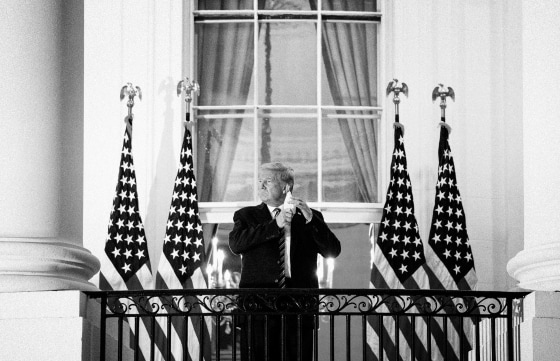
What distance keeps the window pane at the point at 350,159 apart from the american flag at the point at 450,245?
116 cm

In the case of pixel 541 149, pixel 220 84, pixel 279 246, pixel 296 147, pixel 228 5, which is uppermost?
pixel 228 5

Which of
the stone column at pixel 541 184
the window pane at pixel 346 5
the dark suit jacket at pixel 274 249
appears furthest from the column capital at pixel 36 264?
the window pane at pixel 346 5

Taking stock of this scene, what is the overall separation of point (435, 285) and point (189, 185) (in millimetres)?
2571

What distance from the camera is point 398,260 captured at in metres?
11.6

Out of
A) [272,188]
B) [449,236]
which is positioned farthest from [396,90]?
[272,188]

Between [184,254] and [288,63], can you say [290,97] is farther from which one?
[184,254]

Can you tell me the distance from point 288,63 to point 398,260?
9.00 feet

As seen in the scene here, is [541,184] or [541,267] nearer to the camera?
[541,267]

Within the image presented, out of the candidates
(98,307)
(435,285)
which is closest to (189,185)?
(435,285)

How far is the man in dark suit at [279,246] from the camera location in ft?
29.2

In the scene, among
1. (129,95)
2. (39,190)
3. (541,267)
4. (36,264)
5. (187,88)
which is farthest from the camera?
(187,88)

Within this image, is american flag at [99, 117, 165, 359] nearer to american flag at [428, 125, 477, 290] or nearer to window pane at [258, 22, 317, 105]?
window pane at [258, 22, 317, 105]

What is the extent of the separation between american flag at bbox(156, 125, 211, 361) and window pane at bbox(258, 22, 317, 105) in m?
1.49

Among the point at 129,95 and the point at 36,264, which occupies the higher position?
the point at 129,95
